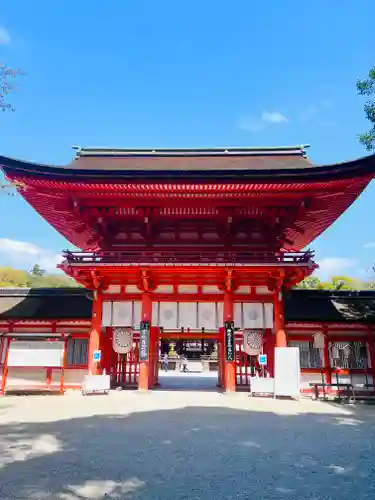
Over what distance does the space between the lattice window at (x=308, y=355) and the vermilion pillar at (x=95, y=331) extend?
8405mm

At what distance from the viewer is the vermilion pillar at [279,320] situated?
14.9 meters

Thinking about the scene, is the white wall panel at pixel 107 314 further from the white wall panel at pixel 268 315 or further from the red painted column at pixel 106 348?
the white wall panel at pixel 268 315

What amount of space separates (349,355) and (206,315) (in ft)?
21.4

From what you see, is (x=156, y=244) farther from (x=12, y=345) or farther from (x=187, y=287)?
(x=12, y=345)

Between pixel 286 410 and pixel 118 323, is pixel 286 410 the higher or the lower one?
the lower one

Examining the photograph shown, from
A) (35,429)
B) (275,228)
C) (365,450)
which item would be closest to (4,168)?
(35,429)

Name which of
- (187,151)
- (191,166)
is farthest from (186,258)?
(187,151)

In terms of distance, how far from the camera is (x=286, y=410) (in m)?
11.0

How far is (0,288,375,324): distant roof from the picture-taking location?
16141mm

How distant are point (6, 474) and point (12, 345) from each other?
34.0 ft

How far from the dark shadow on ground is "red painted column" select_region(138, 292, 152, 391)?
5414mm

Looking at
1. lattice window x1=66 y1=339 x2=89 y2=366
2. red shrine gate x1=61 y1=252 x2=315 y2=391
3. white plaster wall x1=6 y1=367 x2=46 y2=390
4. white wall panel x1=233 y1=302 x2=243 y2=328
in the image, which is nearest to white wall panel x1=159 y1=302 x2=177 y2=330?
red shrine gate x1=61 y1=252 x2=315 y2=391

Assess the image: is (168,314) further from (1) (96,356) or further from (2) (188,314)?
(1) (96,356)

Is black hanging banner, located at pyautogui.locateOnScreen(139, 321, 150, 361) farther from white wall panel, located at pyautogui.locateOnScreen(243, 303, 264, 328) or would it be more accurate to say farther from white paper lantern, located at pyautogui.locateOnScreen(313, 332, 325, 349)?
white paper lantern, located at pyautogui.locateOnScreen(313, 332, 325, 349)
